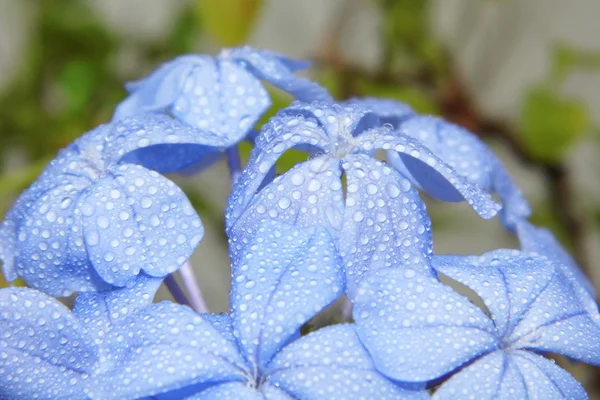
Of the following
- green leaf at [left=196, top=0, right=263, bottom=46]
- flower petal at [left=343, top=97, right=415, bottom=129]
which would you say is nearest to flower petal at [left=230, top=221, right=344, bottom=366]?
flower petal at [left=343, top=97, right=415, bottom=129]

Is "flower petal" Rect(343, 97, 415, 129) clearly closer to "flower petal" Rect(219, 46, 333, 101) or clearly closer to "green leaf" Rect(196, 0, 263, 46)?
"flower petal" Rect(219, 46, 333, 101)

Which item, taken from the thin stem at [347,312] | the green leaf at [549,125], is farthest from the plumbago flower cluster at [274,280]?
the green leaf at [549,125]

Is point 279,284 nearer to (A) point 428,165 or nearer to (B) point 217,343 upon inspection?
(B) point 217,343

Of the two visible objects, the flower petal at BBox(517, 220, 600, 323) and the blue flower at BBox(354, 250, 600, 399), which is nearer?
the blue flower at BBox(354, 250, 600, 399)

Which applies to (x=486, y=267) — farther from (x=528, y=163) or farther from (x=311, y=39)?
(x=311, y=39)

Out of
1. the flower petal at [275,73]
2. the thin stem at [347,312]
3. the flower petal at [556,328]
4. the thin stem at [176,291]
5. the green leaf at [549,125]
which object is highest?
the green leaf at [549,125]

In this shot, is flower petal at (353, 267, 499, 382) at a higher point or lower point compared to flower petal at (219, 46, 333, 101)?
lower

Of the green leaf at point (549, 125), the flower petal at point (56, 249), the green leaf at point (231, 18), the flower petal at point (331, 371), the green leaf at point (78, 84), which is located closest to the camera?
the flower petal at point (331, 371)

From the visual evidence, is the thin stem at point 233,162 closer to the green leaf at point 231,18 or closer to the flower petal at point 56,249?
the flower petal at point 56,249
